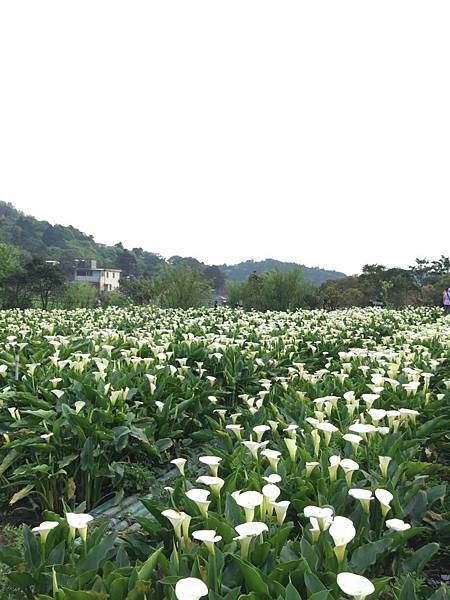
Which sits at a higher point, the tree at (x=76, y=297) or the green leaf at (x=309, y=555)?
the tree at (x=76, y=297)

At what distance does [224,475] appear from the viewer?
290cm

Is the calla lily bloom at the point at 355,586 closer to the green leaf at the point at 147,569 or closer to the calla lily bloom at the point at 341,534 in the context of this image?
the calla lily bloom at the point at 341,534

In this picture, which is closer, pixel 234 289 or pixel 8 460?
pixel 8 460

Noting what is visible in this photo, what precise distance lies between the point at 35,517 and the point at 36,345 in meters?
3.25

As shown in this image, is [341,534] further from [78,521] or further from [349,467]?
[78,521]

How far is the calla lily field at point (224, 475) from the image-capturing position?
1871mm

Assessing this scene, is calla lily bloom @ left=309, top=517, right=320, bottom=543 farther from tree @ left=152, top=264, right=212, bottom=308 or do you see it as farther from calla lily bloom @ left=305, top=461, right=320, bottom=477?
tree @ left=152, top=264, right=212, bottom=308

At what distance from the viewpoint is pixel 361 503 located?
2.29m

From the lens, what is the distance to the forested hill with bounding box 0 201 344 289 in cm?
7300

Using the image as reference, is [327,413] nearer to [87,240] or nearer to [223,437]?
[223,437]

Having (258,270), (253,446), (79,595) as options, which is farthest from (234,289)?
(258,270)

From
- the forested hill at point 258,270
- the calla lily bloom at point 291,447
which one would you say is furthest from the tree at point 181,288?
the forested hill at point 258,270

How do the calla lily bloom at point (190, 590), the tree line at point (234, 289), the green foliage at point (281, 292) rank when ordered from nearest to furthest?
1. the calla lily bloom at point (190, 590)
2. the tree line at point (234, 289)
3. the green foliage at point (281, 292)

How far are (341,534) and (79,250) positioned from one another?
84.5 metres
